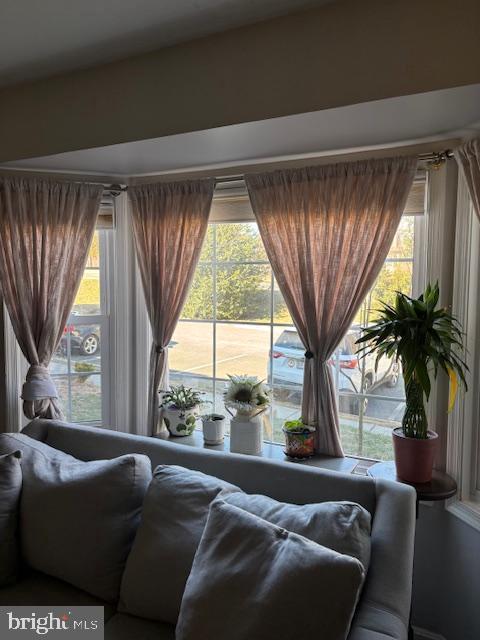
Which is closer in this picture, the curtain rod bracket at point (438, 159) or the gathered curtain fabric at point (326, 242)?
the curtain rod bracket at point (438, 159)

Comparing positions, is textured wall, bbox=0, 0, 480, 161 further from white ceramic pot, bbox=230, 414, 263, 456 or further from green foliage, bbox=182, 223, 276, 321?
white ceramic pot, bbox=230, 414, 263, 456

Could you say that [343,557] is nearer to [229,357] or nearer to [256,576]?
[256,576]

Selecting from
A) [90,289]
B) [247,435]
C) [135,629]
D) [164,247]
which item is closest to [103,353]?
[90,289]

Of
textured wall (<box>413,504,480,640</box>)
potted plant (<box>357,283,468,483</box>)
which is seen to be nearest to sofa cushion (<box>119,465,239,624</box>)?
potted plant (<box>357,283,468,483</box>)

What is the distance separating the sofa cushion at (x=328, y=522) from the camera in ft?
4.35

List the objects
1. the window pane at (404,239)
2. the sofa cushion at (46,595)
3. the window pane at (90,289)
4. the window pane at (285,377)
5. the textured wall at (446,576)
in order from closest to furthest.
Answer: the sofa cushion at (46,595) → the textured wall at (446,576) → the window pane at (404,239) → the window pane at (285,377) → the window pane at (90,289)

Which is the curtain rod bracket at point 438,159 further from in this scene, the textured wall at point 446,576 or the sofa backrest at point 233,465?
the textured wall at point 446,576

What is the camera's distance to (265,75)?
167 cm

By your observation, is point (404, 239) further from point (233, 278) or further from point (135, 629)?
point (135, 629)

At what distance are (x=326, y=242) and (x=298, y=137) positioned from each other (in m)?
0.49

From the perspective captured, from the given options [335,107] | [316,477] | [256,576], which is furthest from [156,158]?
[256,576]

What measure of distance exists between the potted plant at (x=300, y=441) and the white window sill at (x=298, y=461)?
0.03 metres

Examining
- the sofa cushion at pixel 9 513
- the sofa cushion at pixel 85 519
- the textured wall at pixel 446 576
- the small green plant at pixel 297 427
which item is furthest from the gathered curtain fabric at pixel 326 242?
the sofa cushion at pixel 9 513

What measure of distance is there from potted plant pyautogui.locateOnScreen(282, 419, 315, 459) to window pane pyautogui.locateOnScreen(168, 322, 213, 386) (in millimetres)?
676
